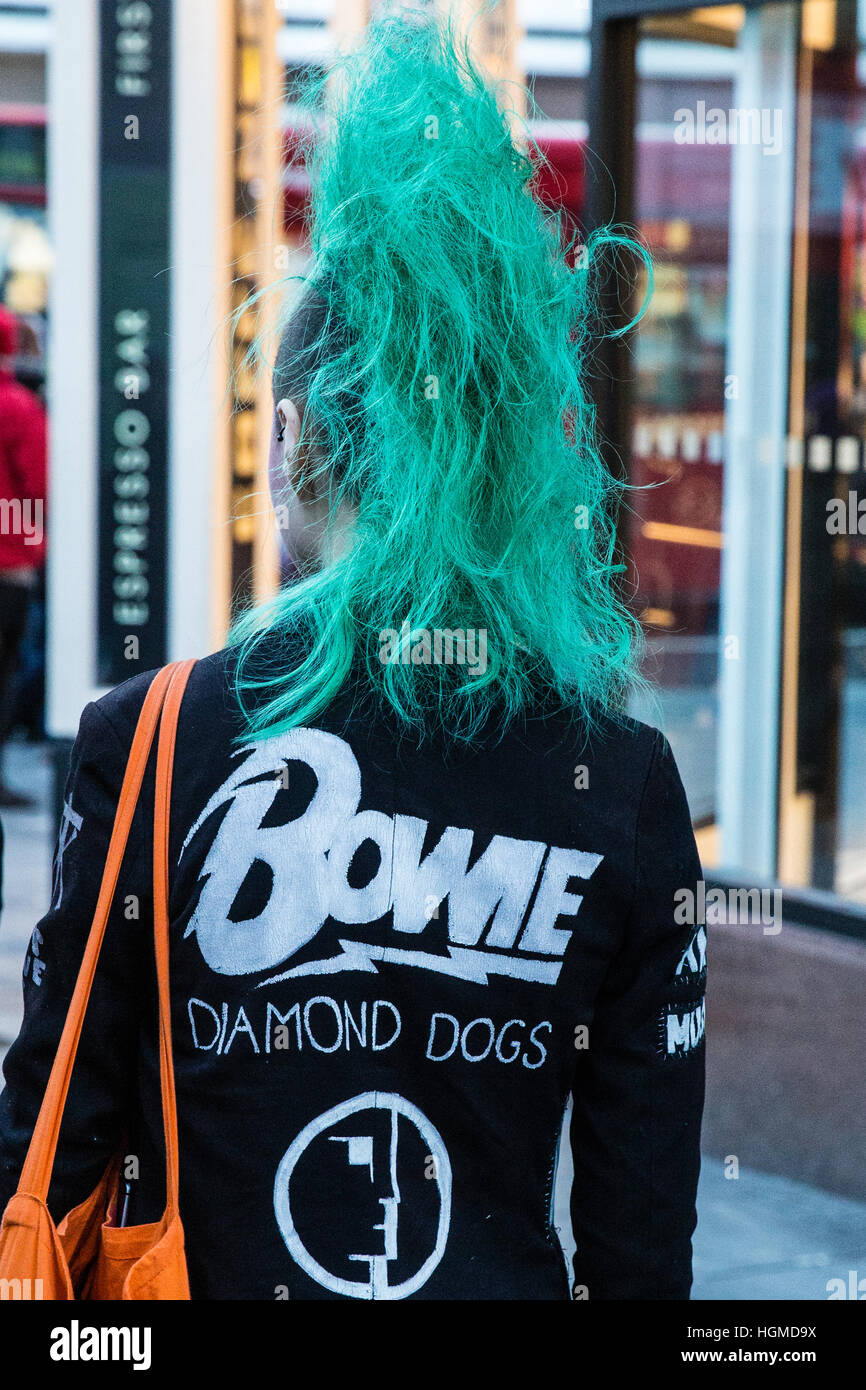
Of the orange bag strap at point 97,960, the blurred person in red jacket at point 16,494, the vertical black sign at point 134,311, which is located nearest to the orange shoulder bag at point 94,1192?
the orange bag strap at point 97,960

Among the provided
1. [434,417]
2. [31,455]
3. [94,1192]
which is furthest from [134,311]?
[94,1192]

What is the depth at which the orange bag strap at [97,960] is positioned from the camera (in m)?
1.39

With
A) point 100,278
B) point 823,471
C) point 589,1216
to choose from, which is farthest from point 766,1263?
point 100,278

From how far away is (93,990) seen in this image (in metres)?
1.42

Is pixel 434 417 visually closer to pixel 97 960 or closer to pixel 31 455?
pixel 97 960

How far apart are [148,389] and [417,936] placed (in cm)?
373

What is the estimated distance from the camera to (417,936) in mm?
1383

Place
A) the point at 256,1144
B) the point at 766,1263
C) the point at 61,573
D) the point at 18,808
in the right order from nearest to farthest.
Result: the point at 256,1144, the point at 766,1263, the point at 61,573, the point at 18,808

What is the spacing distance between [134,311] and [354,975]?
380 centimetres

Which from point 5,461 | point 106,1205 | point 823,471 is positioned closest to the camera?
point 106,1205

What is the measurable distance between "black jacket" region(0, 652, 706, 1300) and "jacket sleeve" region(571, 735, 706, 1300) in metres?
0.01

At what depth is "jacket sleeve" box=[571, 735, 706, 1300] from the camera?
1.45 meters

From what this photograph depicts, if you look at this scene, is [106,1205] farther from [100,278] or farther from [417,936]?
[100,278]

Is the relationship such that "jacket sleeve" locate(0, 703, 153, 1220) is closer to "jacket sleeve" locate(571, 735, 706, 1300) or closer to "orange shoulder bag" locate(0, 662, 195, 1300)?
"orange shoulder bag" locate(0, 662, 195, 1300)
